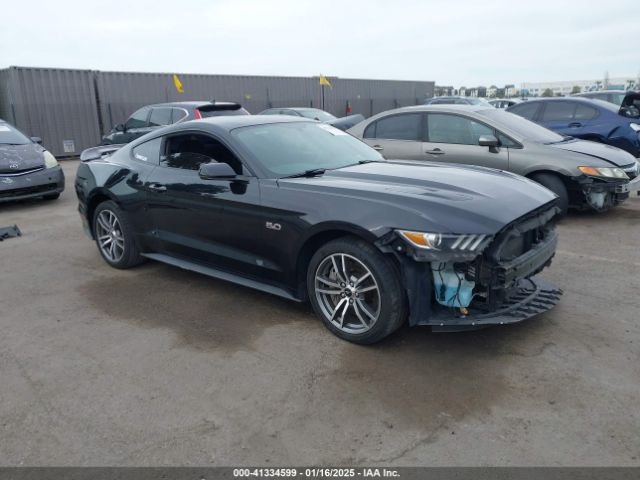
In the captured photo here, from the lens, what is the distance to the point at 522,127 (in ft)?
23.9

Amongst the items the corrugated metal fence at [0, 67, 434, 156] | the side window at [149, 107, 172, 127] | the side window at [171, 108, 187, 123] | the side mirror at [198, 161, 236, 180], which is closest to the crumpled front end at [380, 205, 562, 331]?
the side mirror at [198, 161, 236, 180]

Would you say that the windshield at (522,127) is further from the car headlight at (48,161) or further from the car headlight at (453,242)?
the car headlight at (48,161)

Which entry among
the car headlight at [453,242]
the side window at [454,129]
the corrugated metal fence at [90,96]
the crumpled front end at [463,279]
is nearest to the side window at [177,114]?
the side window at [454,129]

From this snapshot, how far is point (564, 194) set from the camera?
6.71 metres

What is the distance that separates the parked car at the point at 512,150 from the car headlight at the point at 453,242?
12.1ft

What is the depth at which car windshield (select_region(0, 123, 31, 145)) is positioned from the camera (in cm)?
900

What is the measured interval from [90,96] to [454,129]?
47.7 feet

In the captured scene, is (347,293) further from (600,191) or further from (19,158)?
(19,158)

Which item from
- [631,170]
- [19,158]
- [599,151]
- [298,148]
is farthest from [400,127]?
[19,158]

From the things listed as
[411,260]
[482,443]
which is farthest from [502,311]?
[482,443]

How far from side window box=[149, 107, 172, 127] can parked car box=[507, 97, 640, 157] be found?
24.7 feet

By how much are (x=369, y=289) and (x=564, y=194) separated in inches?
170

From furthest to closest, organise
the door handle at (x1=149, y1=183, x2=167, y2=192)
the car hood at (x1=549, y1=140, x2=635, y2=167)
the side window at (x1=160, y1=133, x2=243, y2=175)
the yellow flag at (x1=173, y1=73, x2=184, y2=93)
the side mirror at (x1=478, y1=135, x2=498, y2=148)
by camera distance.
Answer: the yellow flag at (x1=173, y1=73, x2=184, y2=93) → the car hood at (x1=549, y1=140, x2=635, y2=167) → the side mirror at (x1=478, y1=135, x2=498, y2=148) → the door handle at (x1=149, y1=183, x2=167, y2=192) → the side window at (x1=160, y1=133, x2=243, y2=175)

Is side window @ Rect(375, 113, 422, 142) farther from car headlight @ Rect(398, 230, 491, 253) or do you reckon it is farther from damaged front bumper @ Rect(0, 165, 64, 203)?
damaged front bumper @ Rect(0, 165, 64, 203)
